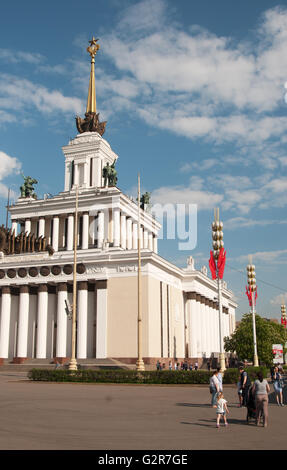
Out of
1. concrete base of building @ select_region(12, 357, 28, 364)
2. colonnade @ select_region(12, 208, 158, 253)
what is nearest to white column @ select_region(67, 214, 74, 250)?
colonnade @ select_region(12, 208, 158, 253)

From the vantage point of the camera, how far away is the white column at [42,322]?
2095 inches

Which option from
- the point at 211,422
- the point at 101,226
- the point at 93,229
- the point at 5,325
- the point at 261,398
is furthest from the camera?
the point at 93,229

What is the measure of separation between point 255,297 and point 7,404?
35612mm

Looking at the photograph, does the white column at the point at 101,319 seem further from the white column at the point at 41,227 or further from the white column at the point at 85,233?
the white column at the point at 41,227

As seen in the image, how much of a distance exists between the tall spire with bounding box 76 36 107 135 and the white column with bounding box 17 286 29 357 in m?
27.8

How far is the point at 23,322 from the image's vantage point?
2151 inches

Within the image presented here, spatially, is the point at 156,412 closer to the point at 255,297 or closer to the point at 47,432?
the point at 47,432

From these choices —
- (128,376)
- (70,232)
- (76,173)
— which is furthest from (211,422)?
(76,173)

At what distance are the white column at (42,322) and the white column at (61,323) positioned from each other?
1.63m

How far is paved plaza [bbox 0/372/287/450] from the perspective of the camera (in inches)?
409

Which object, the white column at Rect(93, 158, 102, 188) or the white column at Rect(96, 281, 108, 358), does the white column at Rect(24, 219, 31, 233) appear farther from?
the white column at Rect(96, 281, 108, 358)

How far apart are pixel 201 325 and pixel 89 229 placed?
805 inches

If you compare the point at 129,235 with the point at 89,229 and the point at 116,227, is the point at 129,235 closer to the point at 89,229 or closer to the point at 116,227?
the point at 116,227
